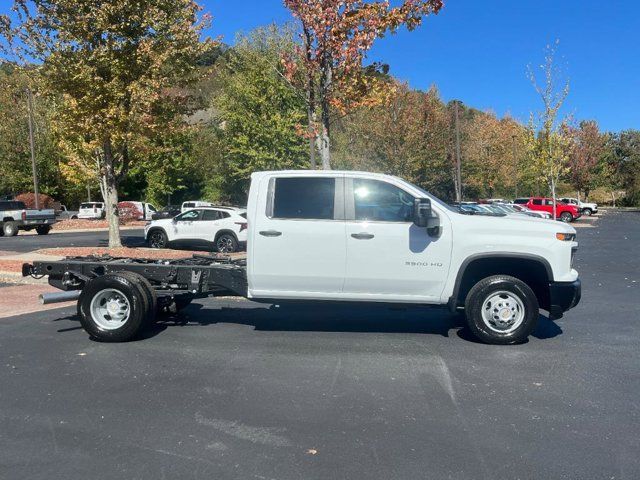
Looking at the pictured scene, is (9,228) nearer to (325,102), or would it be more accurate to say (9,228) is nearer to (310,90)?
(310,90)

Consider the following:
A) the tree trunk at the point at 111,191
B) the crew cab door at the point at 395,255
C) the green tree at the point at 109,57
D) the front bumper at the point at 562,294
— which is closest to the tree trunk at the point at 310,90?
the green tree at the point at 109,57

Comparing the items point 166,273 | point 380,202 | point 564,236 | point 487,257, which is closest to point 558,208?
point 564,236

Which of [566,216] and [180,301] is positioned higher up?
[566,216]

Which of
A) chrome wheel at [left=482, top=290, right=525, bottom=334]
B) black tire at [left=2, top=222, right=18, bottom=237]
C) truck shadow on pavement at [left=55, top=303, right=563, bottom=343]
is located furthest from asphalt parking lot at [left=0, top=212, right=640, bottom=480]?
black tire at [left=2, top=222, right=18, bottom=237]

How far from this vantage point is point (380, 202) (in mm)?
6652

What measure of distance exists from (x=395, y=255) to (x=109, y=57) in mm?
10667

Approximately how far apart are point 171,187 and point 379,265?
A: 44993mm

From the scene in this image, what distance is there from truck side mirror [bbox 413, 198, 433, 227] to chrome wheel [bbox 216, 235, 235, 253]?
12421mm

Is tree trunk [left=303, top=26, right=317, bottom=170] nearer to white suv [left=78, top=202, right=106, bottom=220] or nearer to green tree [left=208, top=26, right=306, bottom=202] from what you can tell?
green tree [left=208, top=26, right=306, bottom=202]

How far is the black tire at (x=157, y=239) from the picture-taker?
19.0 m

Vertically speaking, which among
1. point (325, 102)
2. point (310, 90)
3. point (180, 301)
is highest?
point (310, 90)

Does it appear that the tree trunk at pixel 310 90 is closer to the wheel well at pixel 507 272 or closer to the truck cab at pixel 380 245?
the truck cab at pixel 380 245

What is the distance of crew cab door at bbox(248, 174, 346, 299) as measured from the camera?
258 inches

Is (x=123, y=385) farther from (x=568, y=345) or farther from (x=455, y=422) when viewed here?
(x=568, y=345)
